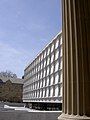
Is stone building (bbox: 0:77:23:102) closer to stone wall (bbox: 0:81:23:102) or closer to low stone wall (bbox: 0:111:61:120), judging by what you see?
stone wall (bbox: 0:81:23:102)

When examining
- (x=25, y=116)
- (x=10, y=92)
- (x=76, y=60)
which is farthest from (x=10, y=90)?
(x=76, y=60)

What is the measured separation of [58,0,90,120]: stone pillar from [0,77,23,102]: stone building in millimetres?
104053

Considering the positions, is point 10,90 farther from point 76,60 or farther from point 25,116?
point 76,60

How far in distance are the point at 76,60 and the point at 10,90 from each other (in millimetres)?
108661

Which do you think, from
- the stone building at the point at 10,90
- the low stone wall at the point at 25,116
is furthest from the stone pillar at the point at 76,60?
the stone building at the point at 10,90

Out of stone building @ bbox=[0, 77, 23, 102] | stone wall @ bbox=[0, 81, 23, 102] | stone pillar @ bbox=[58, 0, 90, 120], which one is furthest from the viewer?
stone building @ bbox=[0, 77, 23, 102]

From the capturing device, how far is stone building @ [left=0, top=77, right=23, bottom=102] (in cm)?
10731

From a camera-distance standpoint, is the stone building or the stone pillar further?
the stone building

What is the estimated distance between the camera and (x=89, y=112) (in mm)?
3777

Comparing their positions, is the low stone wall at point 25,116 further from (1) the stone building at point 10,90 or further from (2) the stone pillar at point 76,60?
(1) the stone building at point 10,90

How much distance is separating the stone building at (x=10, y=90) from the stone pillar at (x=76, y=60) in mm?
104053

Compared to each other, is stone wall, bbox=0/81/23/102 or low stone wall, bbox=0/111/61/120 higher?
stone wall, bbox=0/81/23/102

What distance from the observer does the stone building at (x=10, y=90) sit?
352ft

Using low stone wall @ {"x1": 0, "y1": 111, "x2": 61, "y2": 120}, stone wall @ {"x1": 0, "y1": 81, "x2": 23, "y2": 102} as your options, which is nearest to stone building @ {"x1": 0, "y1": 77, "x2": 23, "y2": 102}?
stone wall @ {"x1": 0, "y1": 81, "x2": 23, "y2": 102}
